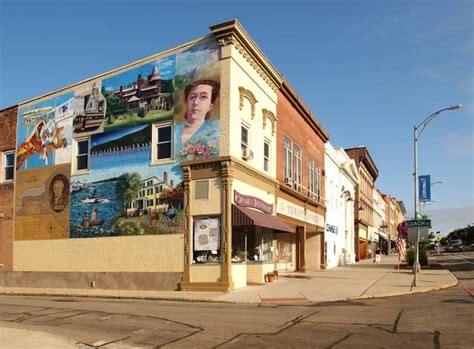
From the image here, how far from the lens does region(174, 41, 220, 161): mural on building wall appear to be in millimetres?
21938

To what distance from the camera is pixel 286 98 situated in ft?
97.2

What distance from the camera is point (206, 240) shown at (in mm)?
21234

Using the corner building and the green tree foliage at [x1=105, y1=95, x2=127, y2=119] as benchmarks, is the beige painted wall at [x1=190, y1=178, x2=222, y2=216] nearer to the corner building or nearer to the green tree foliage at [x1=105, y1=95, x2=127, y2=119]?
the corner building

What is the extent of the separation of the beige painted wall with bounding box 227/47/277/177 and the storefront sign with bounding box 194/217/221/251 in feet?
10.0

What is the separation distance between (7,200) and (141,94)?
1120 centimetres

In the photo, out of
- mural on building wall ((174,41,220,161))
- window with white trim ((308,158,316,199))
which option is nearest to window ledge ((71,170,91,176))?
mural on building wall ((174,41,220,161))

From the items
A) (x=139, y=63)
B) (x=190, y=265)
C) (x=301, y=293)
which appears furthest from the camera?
(x=139, y=63)

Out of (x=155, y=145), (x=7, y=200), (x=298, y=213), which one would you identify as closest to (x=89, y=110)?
(x=155, y=145)

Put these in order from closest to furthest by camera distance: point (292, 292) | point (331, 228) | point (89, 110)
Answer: point (292, 292)
point (89, 110)
point (331, 228)

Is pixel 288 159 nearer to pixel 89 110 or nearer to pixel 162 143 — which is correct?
pixel 162 143

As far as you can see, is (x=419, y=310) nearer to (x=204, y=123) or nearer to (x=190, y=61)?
(x=204, y=123)

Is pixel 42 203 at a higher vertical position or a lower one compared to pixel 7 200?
lower

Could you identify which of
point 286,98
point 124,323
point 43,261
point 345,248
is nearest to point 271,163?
point 286,98

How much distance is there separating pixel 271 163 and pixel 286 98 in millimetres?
5002
